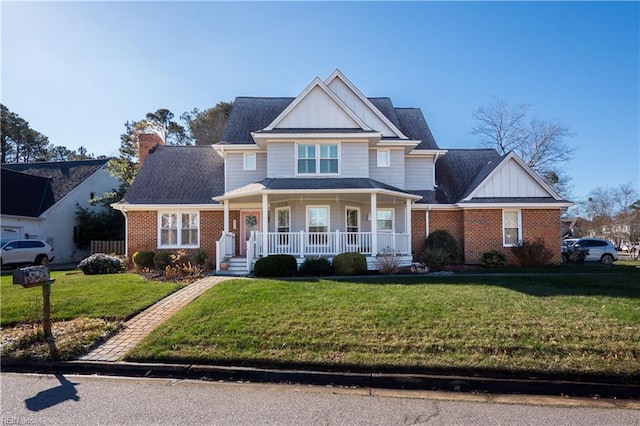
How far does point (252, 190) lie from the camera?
14.4m

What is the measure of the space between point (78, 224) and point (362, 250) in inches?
880

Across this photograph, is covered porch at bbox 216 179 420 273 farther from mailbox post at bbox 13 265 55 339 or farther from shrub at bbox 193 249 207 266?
mailbox post at bbox 13 265 55 339

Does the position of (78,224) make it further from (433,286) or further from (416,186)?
(433,286)

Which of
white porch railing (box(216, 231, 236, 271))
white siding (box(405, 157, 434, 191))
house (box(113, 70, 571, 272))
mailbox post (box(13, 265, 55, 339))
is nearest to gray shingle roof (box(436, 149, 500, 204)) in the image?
house (box(113, 70, 571, 272))

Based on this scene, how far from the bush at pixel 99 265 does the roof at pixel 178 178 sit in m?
3.13

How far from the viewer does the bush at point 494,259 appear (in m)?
16.1

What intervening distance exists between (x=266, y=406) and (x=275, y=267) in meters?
8.25

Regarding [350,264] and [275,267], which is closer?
[275,267]

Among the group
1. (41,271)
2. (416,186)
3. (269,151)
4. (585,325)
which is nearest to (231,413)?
(41,271)

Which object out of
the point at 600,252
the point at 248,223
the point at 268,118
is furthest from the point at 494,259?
the point at 268,118

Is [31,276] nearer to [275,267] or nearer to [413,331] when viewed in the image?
[413,331]

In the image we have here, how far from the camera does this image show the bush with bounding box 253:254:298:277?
1284 centimetres

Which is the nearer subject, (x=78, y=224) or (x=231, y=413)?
(x=231, y=413)

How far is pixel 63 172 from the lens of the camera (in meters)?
28.6
